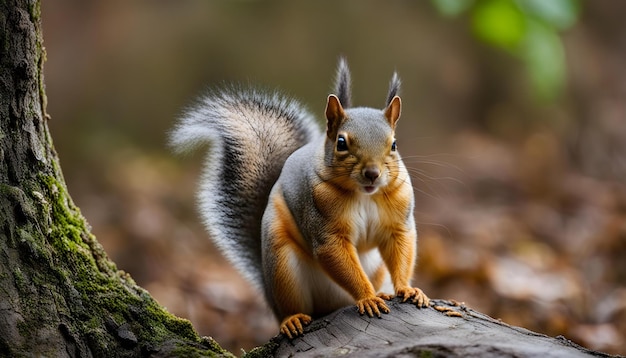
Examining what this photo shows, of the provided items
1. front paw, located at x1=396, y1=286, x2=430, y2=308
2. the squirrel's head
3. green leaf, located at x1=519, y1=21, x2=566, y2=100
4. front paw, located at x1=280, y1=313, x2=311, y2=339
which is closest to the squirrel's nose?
the squirrel's head

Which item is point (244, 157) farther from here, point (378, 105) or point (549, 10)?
point (378, 105)

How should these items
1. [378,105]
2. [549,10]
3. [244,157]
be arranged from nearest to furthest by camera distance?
[549,10]
[244,157]
[378,105]

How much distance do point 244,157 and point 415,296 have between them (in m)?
0.82

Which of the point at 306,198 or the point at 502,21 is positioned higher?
the point at 502,21

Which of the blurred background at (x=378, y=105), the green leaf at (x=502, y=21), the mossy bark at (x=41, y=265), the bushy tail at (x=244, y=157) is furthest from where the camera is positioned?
the blurred background at (x=378, y=105)

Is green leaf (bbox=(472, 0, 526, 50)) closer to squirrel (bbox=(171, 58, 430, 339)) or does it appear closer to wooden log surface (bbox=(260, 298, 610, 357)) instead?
squirrel (bbox=(171, 58, 430, 339))

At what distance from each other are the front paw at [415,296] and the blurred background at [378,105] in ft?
5.81

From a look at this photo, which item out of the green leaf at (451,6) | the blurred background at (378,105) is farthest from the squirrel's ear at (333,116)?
the blurred background at (378,105)

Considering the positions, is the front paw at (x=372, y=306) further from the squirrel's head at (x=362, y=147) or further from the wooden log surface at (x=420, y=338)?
the squirrel's head at (x=362, y=147)

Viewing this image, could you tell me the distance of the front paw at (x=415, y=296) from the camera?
1.98m

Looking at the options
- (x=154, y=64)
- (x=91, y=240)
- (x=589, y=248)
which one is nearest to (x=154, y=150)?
(x=154, y=64)

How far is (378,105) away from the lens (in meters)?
5.58

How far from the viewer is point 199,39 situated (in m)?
5.81

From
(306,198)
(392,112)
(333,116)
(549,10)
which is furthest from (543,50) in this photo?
(306,198)
